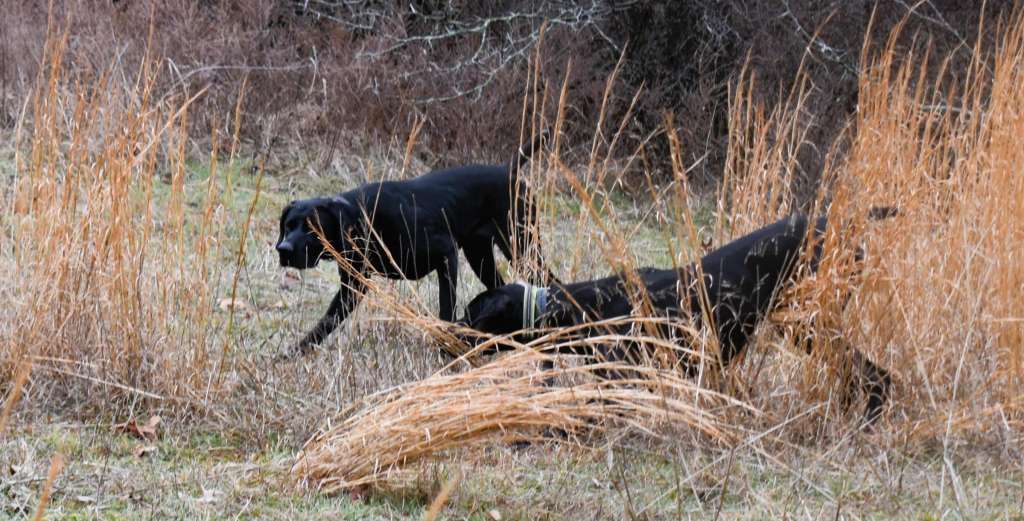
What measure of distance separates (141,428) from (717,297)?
1.94m

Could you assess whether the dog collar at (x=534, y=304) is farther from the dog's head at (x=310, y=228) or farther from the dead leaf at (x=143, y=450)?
the dead leaf at (x=143, y=450)

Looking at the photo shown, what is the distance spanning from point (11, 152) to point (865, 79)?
6278 mm

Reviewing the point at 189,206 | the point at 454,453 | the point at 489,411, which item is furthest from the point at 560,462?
the point at 189,206

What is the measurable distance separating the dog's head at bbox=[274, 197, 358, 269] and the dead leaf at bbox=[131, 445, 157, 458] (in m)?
1.79

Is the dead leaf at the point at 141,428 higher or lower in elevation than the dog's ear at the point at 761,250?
lower

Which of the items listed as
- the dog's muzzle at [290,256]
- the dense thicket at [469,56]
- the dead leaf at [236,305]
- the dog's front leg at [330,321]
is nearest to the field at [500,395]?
the dog's front leg at [330,321]

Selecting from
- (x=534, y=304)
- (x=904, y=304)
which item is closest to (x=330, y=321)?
(x=534, y=304)

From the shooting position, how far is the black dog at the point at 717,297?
13.6 feet

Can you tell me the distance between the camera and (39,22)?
34.4 feet

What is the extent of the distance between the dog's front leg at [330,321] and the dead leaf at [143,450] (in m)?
0.99

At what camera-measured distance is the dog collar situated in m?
4.64

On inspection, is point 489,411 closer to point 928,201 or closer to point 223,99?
point 928,201

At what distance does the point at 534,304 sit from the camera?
15.2ft

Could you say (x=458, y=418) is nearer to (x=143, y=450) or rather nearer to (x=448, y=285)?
(x=143, y=450)
